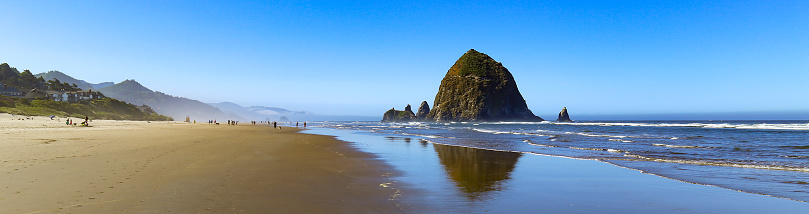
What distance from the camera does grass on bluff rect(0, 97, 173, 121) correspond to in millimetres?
65331

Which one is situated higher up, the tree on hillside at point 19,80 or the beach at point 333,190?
the tree on hillside at point 19,80

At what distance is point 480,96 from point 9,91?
13992 centimetres

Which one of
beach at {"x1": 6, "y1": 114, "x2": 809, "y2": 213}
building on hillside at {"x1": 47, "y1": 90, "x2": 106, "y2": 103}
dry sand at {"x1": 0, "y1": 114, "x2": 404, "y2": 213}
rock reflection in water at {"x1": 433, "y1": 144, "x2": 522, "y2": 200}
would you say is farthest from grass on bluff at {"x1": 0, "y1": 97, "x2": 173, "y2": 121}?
rock reflection in water at {"x1": 433, "y1": 144, "x2": 522, "y2": 200}

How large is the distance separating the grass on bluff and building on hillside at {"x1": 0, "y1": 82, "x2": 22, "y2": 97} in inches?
899

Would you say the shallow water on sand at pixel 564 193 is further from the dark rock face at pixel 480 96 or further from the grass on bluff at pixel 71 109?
the dark rock face at pixel 480 96

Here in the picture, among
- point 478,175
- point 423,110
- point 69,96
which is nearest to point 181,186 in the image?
point 478,175

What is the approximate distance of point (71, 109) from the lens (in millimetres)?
78438

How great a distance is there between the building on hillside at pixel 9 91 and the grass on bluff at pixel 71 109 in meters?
22.8

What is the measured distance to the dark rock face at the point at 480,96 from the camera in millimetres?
138125

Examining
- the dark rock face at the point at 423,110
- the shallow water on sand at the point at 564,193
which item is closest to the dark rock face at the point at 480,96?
the dark rock face at the point at 423,110

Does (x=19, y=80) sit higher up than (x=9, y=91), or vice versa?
(x=19, y=80)

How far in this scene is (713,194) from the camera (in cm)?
854

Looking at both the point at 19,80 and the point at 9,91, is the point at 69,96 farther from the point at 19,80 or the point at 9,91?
the point at 19,80

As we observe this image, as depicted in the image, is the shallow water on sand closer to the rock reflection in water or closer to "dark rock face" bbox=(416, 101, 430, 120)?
the rock reflection in water
